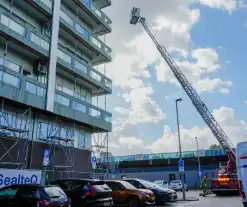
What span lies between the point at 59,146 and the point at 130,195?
11129 millimetres

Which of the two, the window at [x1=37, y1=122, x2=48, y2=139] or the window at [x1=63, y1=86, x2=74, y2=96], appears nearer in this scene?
the window at [x1=37, y1=122, x2=48, y2=139]

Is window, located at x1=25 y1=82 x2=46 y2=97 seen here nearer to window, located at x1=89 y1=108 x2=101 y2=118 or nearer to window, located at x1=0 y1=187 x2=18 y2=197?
window, located at x1=89 y1=108 x2=101 y2=118

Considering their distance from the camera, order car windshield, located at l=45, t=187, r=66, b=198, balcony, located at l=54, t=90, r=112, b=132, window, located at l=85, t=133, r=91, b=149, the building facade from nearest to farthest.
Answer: car windshield, located at l=45, t=187, r=66, b=198
the building facade
balcony, located at l=54, t=90, r=112, b=132
window, located at l=85, t=133, r=91, b=149

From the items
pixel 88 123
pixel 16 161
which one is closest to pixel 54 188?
pixel 16 161

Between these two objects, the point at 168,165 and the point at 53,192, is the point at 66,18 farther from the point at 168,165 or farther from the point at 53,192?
the point at 168,165

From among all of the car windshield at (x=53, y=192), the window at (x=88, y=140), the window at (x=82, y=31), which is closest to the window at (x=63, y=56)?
the window at (x=82, y=31)

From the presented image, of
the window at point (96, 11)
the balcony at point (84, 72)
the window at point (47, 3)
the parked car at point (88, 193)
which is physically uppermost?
the window at point (96, 11)

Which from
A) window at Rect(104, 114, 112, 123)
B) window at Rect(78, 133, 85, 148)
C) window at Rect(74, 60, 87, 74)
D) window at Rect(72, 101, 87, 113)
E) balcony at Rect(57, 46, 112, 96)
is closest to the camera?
balcony at Rect(57, 46, 112, 96)

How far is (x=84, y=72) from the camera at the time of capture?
2741 cm

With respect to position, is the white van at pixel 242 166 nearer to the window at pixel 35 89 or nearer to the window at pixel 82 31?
the window at pixel 35 89

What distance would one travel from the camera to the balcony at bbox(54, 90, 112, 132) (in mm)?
23672

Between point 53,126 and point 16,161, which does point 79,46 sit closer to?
point 53,126

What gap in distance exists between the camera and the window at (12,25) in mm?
19298

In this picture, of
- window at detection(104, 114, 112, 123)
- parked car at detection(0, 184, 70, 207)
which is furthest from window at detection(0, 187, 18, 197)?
window at detection(104, 114, 112, 123)
